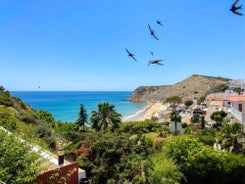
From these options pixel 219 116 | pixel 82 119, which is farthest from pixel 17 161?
pixel 219 116

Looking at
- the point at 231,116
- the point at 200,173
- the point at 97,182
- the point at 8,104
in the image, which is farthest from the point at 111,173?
the point at 231,116

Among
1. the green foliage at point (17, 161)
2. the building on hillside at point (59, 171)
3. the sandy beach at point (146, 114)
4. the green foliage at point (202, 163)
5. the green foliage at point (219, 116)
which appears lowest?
the sandy beach at point (146, 114)

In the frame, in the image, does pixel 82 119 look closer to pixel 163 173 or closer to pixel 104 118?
pixel 104 118

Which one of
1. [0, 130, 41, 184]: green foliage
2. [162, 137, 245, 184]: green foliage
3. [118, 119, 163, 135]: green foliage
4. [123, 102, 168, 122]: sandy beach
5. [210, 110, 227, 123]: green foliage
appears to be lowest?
[123, 102, 168, 122]: sandy beach

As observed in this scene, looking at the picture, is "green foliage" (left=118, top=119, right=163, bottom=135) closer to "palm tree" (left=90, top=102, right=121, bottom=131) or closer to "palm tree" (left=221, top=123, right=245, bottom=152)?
"palm tree" (left=90, top=102, right=121, bottom=131)

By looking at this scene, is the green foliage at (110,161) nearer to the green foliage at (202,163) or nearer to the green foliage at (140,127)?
the green foliage at (202,163)

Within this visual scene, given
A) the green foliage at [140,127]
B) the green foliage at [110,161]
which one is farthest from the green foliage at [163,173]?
the green foliage at [140,127]

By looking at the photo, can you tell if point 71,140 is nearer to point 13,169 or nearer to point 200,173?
point 200,173

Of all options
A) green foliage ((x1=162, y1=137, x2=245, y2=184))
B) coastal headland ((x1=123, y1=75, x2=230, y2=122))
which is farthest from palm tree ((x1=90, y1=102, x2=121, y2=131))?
coastal headland ((x1=123, y1=75, x2=230, y2=122))
